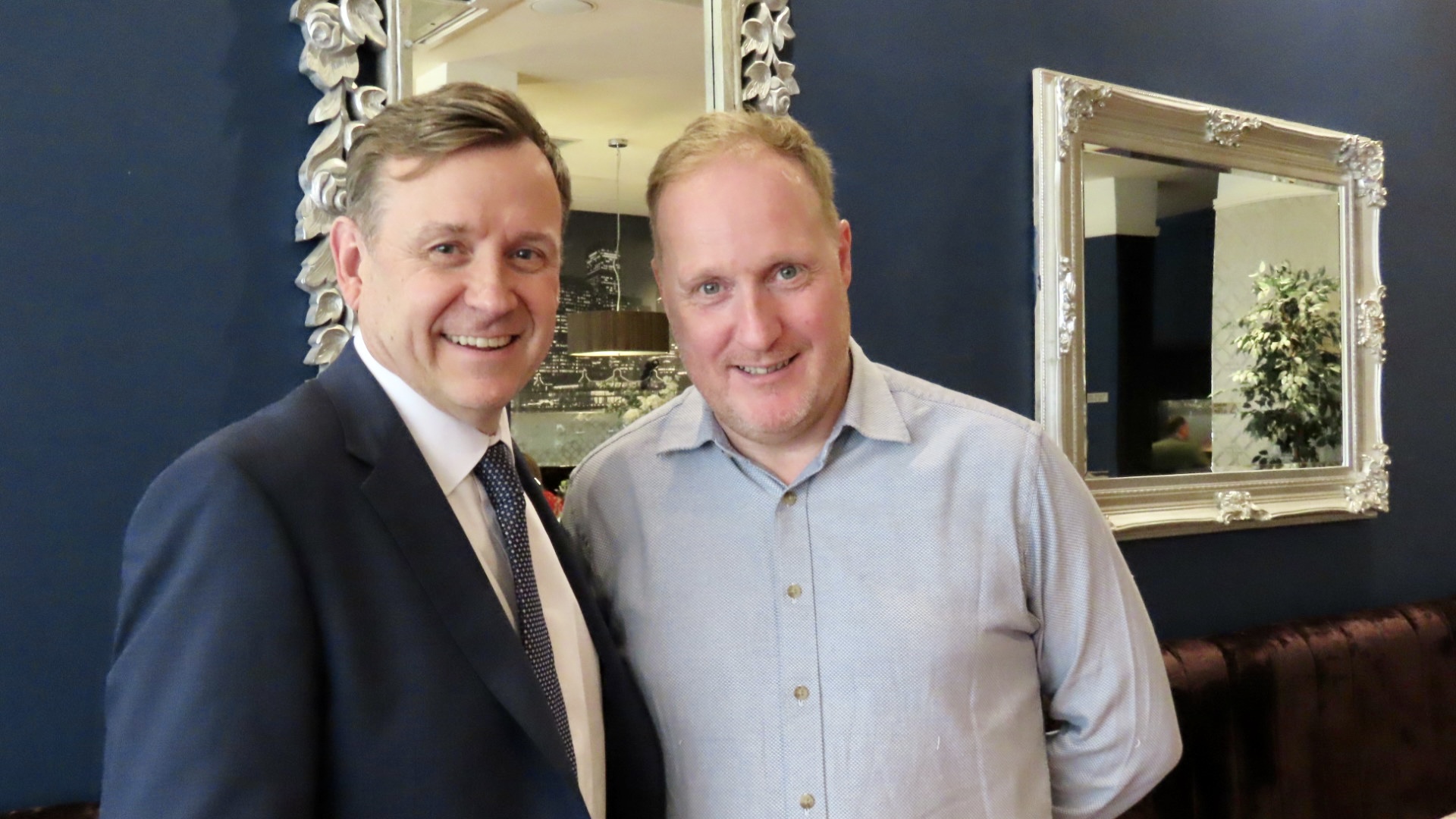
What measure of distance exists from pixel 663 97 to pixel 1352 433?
2.67 metres

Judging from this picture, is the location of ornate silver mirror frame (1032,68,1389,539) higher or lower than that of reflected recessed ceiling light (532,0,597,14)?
lower

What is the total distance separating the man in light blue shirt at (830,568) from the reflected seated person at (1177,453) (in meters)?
1.75

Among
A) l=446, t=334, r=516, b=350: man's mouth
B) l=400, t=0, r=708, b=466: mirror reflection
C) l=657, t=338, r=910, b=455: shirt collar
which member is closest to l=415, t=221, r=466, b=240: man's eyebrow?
l=446, t=334, r=516, b=350: man's mouth

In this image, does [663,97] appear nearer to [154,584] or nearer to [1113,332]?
[1113,332]

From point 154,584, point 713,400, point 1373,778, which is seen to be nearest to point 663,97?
point 713,400

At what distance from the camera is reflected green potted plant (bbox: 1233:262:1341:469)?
368 cm

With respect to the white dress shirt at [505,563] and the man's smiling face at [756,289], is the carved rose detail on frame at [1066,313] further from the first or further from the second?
the white dress shirt at [505,563]

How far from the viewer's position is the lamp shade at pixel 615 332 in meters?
2.46

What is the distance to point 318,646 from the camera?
1.14 metres

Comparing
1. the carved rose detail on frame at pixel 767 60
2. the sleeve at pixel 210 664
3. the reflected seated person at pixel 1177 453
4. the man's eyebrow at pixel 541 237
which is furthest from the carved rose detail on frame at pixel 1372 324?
the sleeve at pixel 210 664

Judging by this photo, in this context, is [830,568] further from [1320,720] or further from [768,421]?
[1320,720]

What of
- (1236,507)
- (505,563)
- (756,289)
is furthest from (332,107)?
(1236,507)

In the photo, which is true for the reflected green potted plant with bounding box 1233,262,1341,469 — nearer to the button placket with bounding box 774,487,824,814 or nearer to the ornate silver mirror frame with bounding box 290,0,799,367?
the button placket with bounding box 774,487,824,814

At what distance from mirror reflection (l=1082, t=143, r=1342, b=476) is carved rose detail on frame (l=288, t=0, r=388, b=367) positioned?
196 centimetres
